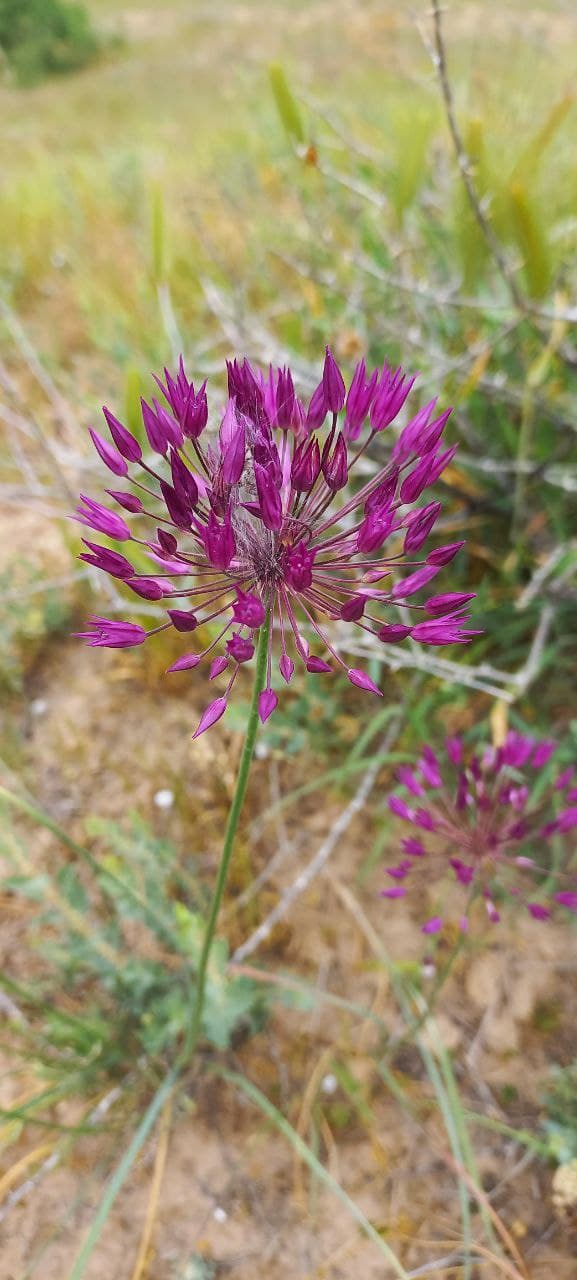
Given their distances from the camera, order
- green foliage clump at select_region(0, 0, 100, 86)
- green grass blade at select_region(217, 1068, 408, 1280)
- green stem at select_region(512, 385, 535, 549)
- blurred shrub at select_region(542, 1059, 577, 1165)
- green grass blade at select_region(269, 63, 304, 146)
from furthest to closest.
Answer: green foliage clump at select_region(0, 0, 100, 86), green stem at select_region(512, 385, 535, 549), green grass blade at select_region(269, 63, 304, 146), blurred shrub at select_region(542, 1059, 577, 1165), green grass blade at select_region(217, 1068, 408, 1280)

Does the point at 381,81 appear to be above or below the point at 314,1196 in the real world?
above

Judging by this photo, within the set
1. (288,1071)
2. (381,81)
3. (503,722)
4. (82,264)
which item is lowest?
(288,1071)

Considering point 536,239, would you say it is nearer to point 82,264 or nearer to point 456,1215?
point 456,1215

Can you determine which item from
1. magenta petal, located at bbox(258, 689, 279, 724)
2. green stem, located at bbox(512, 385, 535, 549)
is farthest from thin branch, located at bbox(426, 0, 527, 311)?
magenta petal, located at bbox(258, 689, 279, 724)

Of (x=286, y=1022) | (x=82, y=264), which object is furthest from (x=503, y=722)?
(x=82, y=264)

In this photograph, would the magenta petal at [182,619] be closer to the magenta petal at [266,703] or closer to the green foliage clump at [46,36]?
the magenta petal at [266,703]

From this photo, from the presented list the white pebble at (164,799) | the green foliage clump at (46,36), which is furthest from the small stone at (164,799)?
the green foliage clump at (46,36)

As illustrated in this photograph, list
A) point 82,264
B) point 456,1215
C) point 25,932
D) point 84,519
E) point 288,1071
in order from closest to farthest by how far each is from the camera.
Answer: point 84,519 → point 456,1215 → point 288,1071 → point 25,932 → point 82,264

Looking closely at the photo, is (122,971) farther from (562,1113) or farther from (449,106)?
(449,106)

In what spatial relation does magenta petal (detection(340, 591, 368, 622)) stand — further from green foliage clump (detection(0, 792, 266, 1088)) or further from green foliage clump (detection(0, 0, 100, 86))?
green foliage clump (detection(0, 0, 100, 86))
